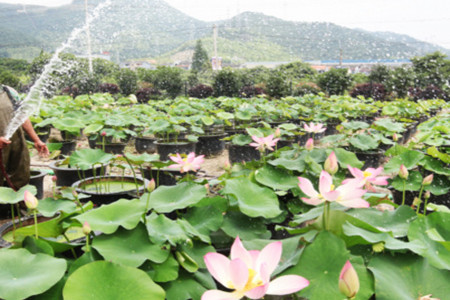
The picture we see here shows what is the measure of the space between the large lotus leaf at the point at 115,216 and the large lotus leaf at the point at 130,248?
0.02m

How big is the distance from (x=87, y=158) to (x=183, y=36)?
74.8 metres

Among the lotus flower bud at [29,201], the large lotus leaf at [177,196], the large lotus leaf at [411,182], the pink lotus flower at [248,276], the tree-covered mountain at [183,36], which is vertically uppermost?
the tree-covered mountain at [183,36]

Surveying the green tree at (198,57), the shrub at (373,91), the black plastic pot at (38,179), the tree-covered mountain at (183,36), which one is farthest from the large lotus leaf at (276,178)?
the green tree at (198,57)

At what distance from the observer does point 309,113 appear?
18.9 ft

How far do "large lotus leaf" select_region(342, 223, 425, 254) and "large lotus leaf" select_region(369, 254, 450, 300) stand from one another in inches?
1.2

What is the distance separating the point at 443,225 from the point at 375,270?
10.9 inches

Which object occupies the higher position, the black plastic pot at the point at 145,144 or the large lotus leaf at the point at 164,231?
the large lotus leaf at the point at 164,231

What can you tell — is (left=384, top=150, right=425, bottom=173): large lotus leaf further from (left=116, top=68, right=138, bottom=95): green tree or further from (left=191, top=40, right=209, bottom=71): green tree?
(left=191, top=40, right=209, bottom=71): green tree

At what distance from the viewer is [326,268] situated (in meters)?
0.67

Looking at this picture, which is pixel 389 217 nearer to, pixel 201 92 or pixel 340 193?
pixel 340 193

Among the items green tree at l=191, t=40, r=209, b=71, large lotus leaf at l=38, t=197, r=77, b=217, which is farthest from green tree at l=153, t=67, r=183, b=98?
green tree at l=191, t=40, r=209, b=71

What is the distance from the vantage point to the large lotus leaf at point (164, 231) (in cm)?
78

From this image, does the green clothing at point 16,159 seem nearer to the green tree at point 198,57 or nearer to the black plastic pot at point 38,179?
the black plastic pot at point 38,179

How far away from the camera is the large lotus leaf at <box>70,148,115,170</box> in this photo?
1.82 m
